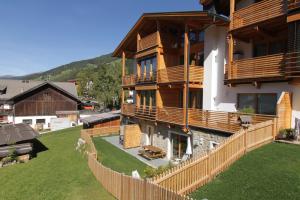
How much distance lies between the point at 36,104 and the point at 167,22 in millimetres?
38573

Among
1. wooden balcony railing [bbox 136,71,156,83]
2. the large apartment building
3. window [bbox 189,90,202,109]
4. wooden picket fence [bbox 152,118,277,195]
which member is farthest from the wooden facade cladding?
wooden picket fence [bbox 152,118,277,195]

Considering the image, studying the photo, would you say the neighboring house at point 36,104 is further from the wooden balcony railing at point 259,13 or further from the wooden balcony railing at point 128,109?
the wooden balcony railing at point 259,13

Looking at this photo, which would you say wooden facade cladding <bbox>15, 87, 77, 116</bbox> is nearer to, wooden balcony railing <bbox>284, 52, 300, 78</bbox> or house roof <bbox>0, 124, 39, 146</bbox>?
house roof <bbox>0, 124, 39, 146</bbox>

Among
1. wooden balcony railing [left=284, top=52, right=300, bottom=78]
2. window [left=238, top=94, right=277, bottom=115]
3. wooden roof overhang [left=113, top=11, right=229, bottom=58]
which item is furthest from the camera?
wooden roof overhang [left=113, top=11, right=229, bottom=58]

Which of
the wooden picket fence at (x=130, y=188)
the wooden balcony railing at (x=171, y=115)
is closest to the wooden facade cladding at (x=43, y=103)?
the wooden balcony railing at (x=171, y=115)

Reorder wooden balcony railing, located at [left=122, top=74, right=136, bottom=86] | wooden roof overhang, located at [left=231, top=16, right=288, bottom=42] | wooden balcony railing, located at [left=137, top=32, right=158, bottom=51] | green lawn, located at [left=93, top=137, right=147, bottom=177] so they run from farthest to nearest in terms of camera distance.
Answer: wooden balcony railing, located at [left=122, top=74, right=136, bottom=86] < wooden balcony railing, located at [left=137, top=32, right=158, bottom=51] < green lawn, located at [left=93, top=137, right=147, bottom=177] < wooden roof overhang, located at [left=231, top=16, right=288, bottom=42]

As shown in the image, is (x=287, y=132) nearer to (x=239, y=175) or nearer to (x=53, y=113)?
(x=239, y=175)

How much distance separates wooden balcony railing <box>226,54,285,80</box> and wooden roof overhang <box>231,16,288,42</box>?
200 centimetres

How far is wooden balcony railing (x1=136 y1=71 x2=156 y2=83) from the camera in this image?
2261 centimetres

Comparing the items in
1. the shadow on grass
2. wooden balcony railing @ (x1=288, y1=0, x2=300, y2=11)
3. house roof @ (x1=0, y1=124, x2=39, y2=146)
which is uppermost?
wooden balcony railing @ (x1=288, y1=0, x2=300, y2=11)

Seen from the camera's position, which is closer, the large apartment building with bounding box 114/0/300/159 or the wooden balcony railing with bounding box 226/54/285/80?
the wooden balcony railing with bounding box 226/54/285/80

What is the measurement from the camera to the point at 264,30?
14.9 m

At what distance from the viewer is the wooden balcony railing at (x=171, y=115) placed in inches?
719

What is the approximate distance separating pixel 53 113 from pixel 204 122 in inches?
1672
